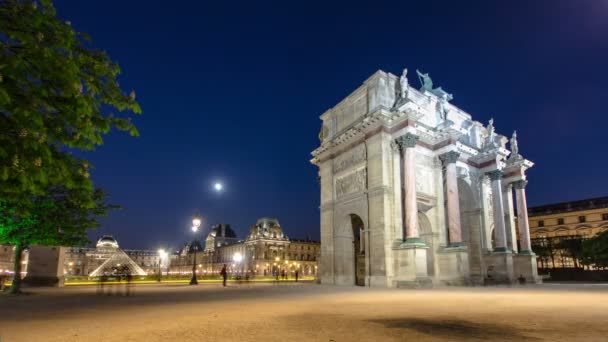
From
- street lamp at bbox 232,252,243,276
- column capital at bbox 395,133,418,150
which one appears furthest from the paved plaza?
street lamp at bbox 232,252,243,276

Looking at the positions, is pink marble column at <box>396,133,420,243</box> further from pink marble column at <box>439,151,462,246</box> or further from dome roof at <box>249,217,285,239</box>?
dome roof at <box>249,217,285,239</box>

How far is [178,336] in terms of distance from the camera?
7367 millimetres

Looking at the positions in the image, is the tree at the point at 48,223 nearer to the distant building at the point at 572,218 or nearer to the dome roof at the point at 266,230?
the distant building at the point at 572,218

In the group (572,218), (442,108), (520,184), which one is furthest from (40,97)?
(572,218)

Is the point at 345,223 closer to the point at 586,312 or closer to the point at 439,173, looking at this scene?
the point at 439,173

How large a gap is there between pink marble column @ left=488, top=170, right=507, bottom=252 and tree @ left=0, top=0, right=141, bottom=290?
3485 centimetres

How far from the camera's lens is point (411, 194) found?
27.3m

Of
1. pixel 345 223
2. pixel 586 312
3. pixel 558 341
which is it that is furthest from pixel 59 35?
pixel 345 223

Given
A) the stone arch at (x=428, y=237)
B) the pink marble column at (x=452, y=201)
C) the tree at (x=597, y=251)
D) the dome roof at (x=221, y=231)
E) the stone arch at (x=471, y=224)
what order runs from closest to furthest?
the pink marble column at (x=452, y=201)
the stone arch at (x=428, y=237)
the stone arch at (x=471, y=224)
the tree at (x=597, y=251)
the dome roof at (x=221, y=231)

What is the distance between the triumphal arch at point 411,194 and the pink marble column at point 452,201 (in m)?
0.08

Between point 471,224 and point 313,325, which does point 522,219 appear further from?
point 313,325

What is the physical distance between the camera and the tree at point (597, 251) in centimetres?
4191

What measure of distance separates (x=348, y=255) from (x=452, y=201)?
9.58 metres

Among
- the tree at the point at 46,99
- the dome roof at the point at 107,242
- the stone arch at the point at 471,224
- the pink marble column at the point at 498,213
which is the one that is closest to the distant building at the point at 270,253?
the dome roof at the point at 107,242
